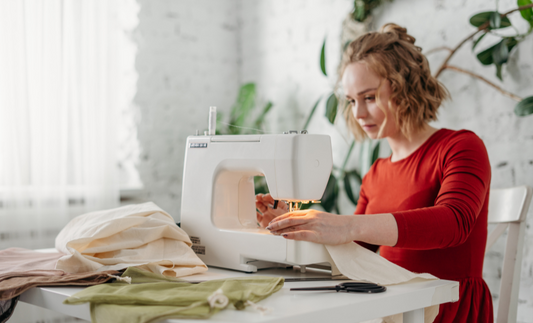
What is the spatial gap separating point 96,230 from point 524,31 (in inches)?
73.8

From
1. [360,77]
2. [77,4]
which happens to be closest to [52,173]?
[77,4]

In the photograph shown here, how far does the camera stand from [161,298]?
0.83 metres

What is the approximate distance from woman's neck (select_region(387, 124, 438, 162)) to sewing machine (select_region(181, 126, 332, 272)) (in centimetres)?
56


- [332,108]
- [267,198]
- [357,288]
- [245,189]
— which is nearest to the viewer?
[357,288]

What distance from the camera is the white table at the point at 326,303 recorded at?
817 millimetres

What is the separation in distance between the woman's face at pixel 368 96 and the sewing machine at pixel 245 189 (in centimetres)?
46

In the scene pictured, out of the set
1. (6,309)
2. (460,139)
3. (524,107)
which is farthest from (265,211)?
(524,107)

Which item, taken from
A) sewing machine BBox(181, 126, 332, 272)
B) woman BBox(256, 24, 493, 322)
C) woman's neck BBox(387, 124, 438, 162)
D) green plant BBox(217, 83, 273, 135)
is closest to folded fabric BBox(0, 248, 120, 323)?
sewing machine BBox(181, 126, 332, 272)

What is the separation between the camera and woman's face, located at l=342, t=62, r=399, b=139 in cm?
158

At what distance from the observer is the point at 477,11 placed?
2.17 m

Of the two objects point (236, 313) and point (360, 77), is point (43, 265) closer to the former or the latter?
point (236, 313)

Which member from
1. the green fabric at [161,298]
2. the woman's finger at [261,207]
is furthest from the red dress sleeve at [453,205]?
the woman's finger at [261,207]

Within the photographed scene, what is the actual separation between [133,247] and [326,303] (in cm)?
56

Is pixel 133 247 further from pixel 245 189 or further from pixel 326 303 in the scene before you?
pixel 326 303
